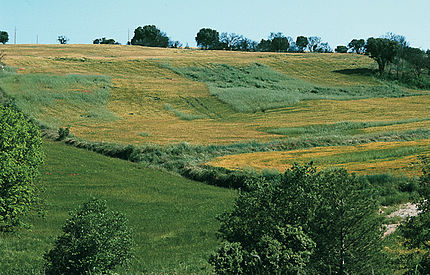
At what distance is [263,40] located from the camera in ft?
641

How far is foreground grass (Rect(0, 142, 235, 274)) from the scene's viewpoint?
58.7ft

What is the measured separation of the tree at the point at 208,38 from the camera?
191m

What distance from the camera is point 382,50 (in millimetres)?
113250

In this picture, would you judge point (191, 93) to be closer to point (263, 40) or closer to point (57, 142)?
point (57, 142)

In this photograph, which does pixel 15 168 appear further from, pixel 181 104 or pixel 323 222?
pixel 181 104

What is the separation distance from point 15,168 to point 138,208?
9.19m

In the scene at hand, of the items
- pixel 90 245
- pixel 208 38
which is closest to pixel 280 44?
pixel 208 38

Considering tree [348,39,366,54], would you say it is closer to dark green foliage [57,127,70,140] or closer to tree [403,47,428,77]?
tree [403,47,428,77]

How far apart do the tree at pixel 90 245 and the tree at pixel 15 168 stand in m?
6.73

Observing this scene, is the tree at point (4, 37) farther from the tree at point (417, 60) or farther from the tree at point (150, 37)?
the tree at point (417, 60)

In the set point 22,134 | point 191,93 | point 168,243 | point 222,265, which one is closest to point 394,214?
point 168,243

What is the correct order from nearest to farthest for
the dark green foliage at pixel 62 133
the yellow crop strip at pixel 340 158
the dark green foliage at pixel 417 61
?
the yellow crop strip at pixel 340 158 < the dark green foliage at pixel 62 133 < the dark green foliage at pixel 417 61

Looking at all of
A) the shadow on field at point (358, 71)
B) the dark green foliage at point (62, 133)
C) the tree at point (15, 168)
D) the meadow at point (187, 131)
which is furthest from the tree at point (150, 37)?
the tree at point (15, 168)

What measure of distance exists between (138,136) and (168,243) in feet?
111
